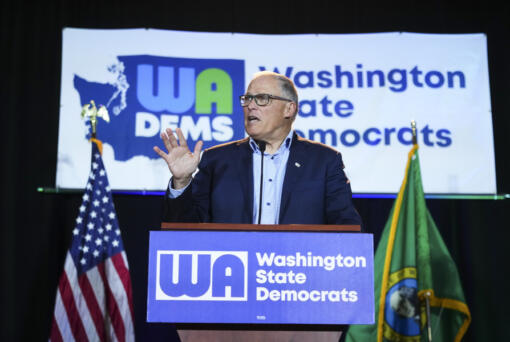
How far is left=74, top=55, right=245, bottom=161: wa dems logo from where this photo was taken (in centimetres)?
457

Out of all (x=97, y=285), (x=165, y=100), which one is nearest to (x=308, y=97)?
(x=165, y=100)

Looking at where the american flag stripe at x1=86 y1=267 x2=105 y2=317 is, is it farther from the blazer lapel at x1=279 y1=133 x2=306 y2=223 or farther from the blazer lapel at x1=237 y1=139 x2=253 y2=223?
the blazer lapel at x1=279 y1=133 x2=306 y2=223

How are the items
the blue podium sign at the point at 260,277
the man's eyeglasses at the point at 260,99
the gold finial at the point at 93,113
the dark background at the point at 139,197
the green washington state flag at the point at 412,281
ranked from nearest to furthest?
the blue podium sign at the point at 260,277 < the man's eyeglasses at the point at 260,99 < the green washington state flag at the point at 412,281 < the gold finial at the point at 93,113 < the dark background at the point at 139,197

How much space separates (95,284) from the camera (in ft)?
12.6

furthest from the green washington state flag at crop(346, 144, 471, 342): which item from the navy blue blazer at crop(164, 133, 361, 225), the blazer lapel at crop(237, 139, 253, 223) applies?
the blazer lapel at crop(237, 139, 253, 223)

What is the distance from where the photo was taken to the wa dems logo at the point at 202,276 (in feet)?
6.34

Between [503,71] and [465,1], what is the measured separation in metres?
0.65

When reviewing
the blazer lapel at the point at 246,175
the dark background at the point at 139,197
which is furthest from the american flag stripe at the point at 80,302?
the blazer lapel at the point at 246,175

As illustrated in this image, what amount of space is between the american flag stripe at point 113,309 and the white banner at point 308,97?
0.78 metres

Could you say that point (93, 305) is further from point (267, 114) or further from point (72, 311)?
point (267, 114)

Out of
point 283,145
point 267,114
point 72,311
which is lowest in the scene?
point 72,311

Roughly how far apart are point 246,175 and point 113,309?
4.42 ft

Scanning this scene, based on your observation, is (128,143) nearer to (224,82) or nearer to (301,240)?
(224,82)

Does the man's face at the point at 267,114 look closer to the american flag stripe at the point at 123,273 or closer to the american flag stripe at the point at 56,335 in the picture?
the american flag stripe at the point at 123,273
